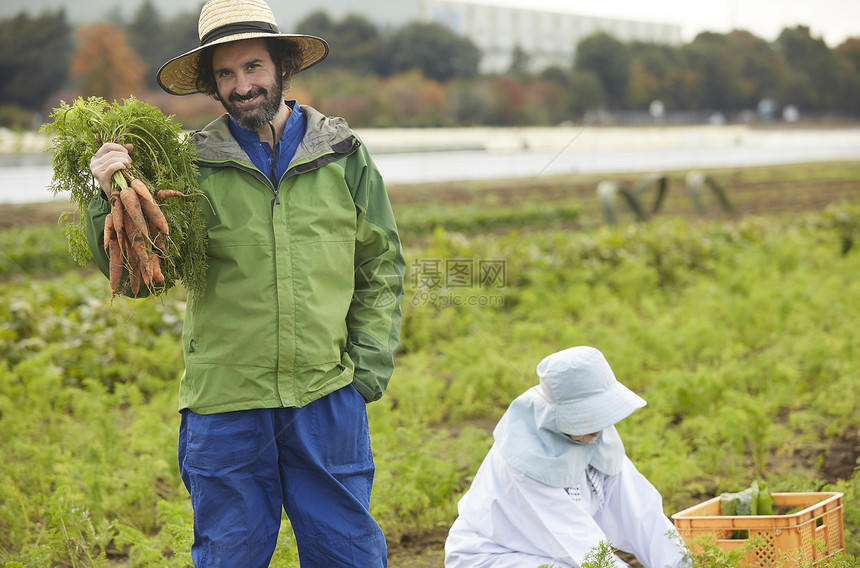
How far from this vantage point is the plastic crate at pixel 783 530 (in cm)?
251

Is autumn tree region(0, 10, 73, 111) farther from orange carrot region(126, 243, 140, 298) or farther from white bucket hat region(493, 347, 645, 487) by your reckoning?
white bucket hat region(493, 347, 645, 487)

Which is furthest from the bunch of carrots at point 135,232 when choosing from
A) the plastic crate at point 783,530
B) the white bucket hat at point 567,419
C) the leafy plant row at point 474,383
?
the plastic crate at point 783,530

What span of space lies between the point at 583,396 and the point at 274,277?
0.91m

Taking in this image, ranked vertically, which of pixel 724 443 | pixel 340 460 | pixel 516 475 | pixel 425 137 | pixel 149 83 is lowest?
pixel 724 443

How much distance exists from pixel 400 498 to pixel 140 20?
43.7 m

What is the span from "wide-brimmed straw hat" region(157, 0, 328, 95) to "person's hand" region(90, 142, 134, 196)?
33 centimetres

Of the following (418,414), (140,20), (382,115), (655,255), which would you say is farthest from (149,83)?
(418,414)

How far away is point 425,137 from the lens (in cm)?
3516

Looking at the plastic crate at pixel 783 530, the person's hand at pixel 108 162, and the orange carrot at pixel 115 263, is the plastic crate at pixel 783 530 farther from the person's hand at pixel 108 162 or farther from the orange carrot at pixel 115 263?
the person's hand at pixel 108 162

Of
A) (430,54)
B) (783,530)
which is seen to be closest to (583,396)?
(783,530)

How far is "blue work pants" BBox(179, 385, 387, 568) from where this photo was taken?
2.06m

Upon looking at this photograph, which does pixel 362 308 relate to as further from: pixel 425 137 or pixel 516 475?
pixel 425 137

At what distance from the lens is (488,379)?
494 centimetres

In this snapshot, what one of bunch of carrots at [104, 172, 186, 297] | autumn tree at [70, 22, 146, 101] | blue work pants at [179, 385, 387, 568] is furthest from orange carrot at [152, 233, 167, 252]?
autumn tree at [70, 22, 146, 101]
